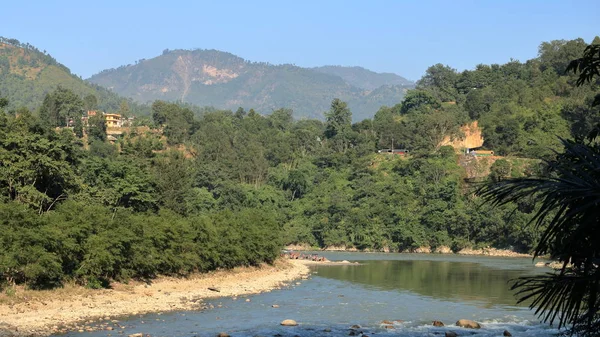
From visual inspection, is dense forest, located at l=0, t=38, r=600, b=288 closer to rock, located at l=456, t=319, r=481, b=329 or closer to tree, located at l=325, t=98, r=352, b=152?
tree, located at l=325, t=98, r=352, b=152

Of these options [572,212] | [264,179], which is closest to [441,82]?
[264,179]

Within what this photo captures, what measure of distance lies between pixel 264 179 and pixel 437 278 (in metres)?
72.4

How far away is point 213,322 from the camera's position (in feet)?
97.3

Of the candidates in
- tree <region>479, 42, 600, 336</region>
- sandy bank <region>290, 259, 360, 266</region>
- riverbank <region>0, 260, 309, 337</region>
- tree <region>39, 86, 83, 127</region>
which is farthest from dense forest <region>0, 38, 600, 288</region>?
sandy bank <region>290, 259, 360, 266</region>

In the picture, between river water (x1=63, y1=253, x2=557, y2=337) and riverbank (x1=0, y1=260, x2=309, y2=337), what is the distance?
1268mm

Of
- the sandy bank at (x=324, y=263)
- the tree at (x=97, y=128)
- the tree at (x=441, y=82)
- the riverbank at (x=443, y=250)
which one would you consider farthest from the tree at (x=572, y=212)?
the tree at (x=441, y=82)

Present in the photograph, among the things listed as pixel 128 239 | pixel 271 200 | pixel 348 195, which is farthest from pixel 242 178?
pixel 128 239

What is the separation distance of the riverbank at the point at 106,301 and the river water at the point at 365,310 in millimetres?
1268

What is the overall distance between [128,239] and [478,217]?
202 ft

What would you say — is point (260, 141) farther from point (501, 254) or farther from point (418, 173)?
point (501, 254)

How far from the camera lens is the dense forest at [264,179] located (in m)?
36.2

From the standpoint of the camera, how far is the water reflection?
138 feet

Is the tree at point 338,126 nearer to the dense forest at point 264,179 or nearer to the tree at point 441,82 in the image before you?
the dense forest at point 264,179

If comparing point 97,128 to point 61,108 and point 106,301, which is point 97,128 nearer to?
point 61,108
